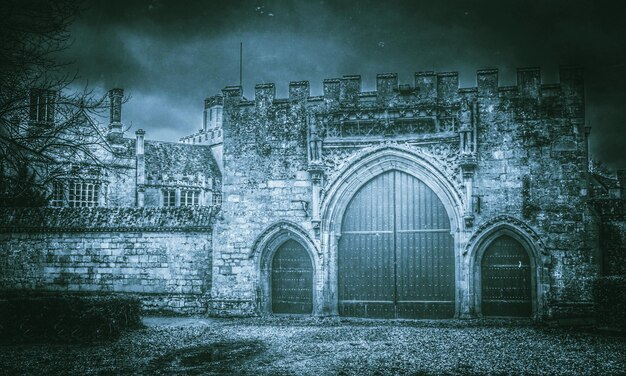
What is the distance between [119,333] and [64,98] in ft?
19.1

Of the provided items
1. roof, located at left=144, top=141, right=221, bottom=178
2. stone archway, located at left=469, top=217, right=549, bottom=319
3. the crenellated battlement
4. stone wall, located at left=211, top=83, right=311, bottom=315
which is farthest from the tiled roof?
roof, located at left=144, top=141, right=221, bottom=178

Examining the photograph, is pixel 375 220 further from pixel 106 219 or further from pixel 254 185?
pixel 106 219

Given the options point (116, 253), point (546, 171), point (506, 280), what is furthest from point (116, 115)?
point (546, 171)

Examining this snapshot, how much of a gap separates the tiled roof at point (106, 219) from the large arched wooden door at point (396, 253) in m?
4.28

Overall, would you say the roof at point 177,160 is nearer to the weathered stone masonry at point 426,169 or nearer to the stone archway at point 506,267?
the weathered stone masonry at point 426,169

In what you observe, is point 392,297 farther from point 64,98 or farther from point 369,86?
point 64,98

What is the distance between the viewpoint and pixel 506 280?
45.6ft

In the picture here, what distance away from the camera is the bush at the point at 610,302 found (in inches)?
447

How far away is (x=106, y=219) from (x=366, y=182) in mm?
7856

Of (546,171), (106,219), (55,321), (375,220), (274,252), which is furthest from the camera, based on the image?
(106,219)

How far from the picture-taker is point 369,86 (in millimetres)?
15414

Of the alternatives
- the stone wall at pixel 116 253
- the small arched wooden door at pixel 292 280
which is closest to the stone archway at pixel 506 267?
the small arched wooden door at pixel 292 280

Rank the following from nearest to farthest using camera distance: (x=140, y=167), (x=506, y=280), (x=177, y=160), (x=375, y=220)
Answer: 1. (x=506, y=280)
2. (x=375, y=220)
3. (x=140, y=167)
4. (x=177, y=160)

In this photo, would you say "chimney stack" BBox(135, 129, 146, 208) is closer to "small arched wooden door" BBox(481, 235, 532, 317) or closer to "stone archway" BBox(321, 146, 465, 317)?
"stone archway" BBox(321, 146, 465, 317)
